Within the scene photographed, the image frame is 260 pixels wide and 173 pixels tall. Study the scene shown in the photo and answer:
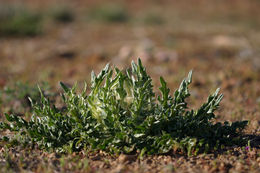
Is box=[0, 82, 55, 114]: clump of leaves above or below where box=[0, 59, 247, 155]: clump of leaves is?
above

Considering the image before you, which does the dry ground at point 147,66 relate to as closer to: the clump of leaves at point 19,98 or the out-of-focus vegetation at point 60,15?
Answer: the out-of-focus vegetation at point 60,15

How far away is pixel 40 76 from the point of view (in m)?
5.62

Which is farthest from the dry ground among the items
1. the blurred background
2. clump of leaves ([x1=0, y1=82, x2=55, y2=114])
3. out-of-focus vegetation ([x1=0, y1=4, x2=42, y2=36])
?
clump of leaves ([x1=0, y1=82, x2=55, y2=114])

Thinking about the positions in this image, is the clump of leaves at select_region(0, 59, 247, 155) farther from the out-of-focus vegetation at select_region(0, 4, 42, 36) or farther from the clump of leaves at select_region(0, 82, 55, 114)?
the out-of-focus vegetation at select_region(0, 4, 42, 36)

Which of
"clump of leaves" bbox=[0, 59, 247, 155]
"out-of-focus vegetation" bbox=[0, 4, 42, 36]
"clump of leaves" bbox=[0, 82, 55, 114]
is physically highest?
"out-of-focus vegetation" bbox=[0, 4, 42, 36]

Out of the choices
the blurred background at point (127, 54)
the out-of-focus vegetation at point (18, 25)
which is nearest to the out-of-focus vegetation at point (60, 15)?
the blurred background at point (127, 54)

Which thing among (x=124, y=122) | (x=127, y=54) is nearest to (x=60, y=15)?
(x=127, y=54)

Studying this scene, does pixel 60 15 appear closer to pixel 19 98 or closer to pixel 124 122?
pixel 19 98

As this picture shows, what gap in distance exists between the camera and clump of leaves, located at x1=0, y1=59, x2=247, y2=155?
2643 millimetres

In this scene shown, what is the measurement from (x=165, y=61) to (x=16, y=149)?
4.08 m

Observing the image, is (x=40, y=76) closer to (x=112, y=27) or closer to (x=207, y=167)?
(x=207, y=167)

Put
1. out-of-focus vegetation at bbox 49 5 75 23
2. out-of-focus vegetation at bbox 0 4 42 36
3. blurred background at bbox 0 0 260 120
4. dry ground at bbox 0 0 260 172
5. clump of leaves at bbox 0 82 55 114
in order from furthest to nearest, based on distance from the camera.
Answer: out-of-focus vegetation at bbox 49 5 75 23 < out-of-focus vegetation at bbox 0 4 42 36 < blurred background at bbox 0 0 260 120 < clump of leaves at bbox 0 82 55 114 < dry ground at bbox 0 0 260 172

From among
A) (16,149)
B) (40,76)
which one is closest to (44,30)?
(40,76)

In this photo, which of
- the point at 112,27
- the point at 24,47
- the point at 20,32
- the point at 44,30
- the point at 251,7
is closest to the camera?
the point at 24,47
